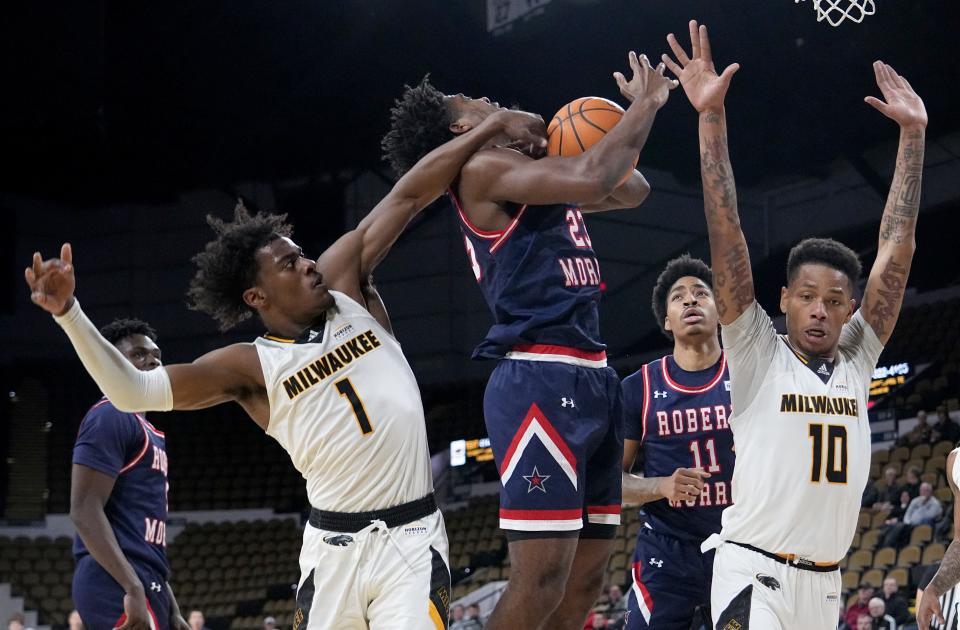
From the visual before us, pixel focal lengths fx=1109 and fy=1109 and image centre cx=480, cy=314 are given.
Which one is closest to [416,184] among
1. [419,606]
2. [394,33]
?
[419,606]

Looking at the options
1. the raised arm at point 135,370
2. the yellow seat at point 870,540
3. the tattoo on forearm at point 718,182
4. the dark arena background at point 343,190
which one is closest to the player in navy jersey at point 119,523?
the raised arm at point 135,370

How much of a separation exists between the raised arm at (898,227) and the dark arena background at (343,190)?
1118 centimetres

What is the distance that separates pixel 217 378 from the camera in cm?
386

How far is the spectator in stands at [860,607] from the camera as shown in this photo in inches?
421

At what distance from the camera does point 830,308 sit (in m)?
4.14

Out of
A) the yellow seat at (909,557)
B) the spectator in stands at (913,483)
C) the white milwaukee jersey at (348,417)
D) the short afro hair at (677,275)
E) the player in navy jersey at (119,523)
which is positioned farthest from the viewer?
the spectator in stands at (913,483)

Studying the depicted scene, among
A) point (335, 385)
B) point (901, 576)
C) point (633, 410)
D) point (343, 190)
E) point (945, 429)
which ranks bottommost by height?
point (901, 576)

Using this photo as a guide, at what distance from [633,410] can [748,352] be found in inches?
55.0

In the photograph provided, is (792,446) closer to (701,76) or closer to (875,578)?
(701,76)

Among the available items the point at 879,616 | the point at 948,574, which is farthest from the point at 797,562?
the point at 879,616

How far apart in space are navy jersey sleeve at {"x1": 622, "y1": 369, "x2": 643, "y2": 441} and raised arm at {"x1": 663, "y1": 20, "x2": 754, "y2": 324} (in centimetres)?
142

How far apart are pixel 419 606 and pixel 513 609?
0.35 meters

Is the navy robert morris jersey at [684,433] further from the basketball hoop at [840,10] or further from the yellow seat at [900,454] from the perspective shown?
the yellow seat at [900,454]

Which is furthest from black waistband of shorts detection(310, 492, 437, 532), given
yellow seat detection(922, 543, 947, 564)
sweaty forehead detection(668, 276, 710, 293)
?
yellow seat detection(922, 543, 947, 564)
